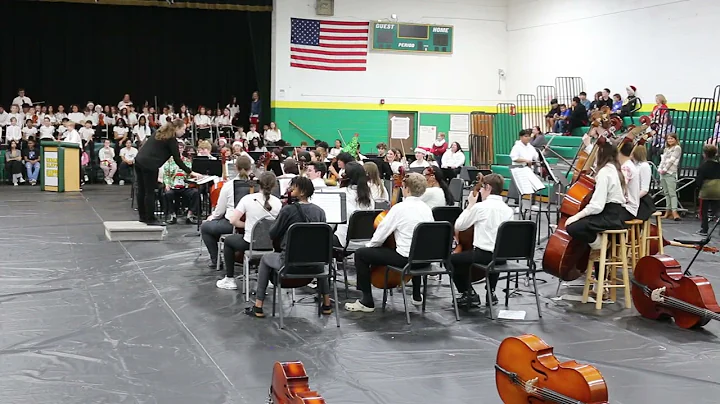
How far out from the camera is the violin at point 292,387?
2816mm

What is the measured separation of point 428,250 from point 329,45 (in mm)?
16187

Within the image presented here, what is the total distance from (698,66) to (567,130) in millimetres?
3413

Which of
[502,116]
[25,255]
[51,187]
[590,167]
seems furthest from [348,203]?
[502,116]

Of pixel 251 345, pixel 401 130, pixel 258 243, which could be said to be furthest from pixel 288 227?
pixel 401 130

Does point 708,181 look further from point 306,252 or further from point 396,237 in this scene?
→ point 306,252

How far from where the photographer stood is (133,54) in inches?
914

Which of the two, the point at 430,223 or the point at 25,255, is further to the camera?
the point at 25,255

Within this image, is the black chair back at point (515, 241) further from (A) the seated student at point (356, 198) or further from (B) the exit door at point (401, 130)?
(B) the exit door at point (401, 130)

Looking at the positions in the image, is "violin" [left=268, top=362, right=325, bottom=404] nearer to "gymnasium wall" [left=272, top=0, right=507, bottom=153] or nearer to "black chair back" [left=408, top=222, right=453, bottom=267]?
"black chair back" [left=408, top=222, right=453, bottom=267]

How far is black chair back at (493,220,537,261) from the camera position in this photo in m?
6.59

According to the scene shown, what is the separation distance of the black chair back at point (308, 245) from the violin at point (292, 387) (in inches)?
120

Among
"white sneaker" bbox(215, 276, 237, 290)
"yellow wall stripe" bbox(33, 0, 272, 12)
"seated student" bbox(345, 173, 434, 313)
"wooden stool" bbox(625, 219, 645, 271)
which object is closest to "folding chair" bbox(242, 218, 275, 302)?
"white sneaker" bbox(215, 276, 237, 290)

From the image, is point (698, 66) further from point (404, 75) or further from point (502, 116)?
point (404, 75)

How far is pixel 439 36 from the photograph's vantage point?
74.3 feet
